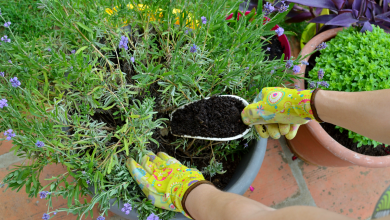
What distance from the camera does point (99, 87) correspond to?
2.64 feet

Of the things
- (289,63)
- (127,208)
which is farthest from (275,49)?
(127,208)

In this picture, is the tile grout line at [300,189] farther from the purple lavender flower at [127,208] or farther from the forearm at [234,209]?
the purple lavender flower at [127,208]

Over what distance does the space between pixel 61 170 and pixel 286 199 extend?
51.2 inches

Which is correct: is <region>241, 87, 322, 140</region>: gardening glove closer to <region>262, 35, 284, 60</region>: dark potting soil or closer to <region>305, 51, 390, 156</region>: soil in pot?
<region>305, 51, 390, 156</region>: soil in pot

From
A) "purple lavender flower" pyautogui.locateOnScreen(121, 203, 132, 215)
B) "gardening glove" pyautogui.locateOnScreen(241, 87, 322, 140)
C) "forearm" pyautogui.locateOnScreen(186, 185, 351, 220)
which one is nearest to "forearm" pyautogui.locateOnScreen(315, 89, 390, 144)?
"gardening glove" pyautogui.locateOnScreen(241, 87, 322, 140)

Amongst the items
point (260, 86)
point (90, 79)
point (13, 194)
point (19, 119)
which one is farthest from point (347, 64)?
point (13, 194)

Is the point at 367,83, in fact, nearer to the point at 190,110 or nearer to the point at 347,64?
the point at 347,64

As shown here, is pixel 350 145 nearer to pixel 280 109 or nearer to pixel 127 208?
pixel 280 109

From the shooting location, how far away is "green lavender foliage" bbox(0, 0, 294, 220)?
77 cm

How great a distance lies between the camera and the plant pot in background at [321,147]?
1149mm

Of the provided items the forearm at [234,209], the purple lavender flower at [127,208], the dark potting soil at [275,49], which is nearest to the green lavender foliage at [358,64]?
the dark potting soil at [275,49]

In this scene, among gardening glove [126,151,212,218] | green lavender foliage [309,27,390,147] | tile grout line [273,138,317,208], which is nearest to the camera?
gardening glove [126,151,212,218]

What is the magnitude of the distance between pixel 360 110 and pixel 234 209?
500 millimetres

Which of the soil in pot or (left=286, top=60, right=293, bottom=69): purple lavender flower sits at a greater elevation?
(left=286, top=60, right=293, bottom=69): purple lavender flower
